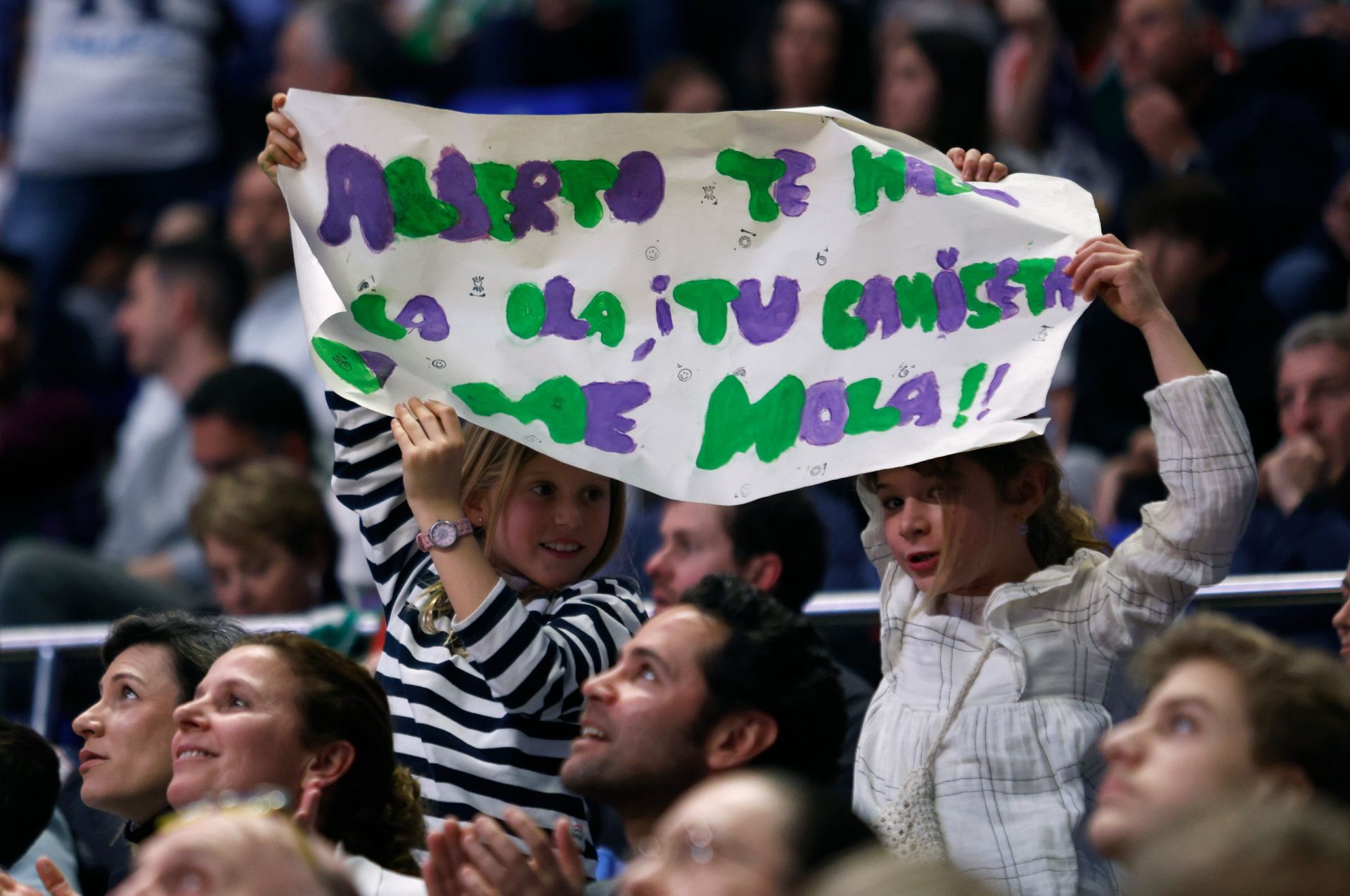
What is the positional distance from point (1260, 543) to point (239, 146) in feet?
18.7

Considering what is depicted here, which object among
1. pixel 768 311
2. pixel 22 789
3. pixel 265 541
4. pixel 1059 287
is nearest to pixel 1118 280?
pixel 1059 287

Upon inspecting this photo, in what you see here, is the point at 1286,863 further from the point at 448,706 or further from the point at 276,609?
the point at 276,609

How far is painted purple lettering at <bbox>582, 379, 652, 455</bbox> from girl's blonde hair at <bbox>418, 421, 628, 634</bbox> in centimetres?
14

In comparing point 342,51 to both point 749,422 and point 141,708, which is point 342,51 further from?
point 749,422

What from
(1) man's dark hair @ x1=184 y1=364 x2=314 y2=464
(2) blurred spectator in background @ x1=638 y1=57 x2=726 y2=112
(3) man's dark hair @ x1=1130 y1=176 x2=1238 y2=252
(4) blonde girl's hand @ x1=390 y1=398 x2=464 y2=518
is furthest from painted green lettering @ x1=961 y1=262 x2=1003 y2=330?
(2) blurred spectator in background @ x1=638 y1=57 x2=726 y2=112

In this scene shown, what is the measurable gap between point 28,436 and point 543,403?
3.74m

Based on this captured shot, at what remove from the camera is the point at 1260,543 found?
466cm

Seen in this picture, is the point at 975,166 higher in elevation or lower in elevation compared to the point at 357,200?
higher

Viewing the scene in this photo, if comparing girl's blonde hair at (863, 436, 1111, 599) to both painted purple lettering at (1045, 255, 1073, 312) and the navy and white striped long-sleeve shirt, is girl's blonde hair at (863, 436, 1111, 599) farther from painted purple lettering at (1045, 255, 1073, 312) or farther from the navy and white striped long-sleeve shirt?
the navy and white striped long-sleeve shirt

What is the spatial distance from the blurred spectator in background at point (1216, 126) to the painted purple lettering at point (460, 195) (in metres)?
3.18

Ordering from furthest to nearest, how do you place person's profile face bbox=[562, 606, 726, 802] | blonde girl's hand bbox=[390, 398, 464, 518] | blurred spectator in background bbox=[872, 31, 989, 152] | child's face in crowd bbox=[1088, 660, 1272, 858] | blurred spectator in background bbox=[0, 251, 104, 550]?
blurred spectator in background bbox=[0, 251, 104, 550] → blurred spectator in background bbox=[872, 31, 989, 152] → blonde girl's hand bbox=[390, 398, 464, 518] → person's profile face bbox=[562, 606, 726, 802] → child's face in crowd bbox=[1088, 660, 1272, 858]

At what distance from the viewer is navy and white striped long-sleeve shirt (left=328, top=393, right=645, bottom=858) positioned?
3145 mm

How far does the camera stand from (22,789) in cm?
353

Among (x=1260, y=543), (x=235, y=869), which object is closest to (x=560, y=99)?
(x=1260, y=543)
